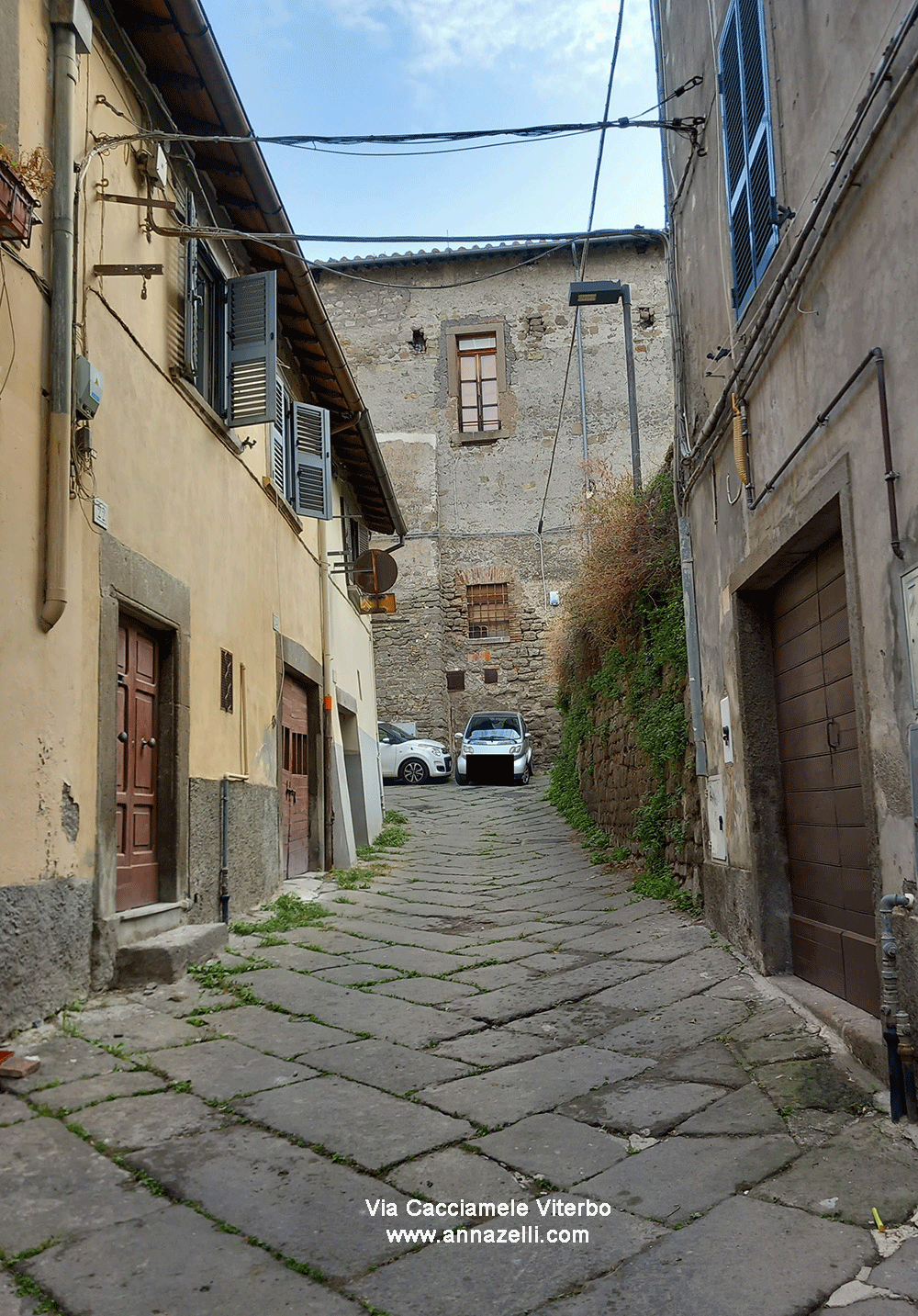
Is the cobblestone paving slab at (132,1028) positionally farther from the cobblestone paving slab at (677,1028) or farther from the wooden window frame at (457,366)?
the wooden window frame at (457,366)

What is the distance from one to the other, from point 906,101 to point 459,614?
18.2m

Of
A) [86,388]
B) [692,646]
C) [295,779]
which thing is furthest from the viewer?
[295,779]

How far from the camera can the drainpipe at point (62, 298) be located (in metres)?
4.12

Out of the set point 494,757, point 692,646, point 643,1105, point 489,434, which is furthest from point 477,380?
point 643,1105

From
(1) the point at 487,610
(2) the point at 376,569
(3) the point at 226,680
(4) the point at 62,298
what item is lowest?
(3) the point at 226,680

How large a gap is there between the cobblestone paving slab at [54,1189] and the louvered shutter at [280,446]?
237 inches

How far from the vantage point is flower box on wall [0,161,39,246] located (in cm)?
360

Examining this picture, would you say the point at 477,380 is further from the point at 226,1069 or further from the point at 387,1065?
the point at 226,1069

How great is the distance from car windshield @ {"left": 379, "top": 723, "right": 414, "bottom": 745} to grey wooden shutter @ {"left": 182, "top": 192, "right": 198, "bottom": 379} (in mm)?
12302

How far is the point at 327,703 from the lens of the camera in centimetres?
1004

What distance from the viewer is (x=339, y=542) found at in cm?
1190

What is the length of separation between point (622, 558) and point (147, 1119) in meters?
5.93

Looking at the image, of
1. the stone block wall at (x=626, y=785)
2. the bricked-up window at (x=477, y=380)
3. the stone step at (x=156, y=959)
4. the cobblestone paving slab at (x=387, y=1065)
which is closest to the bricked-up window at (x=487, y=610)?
the bricked-up window at (x=477, y=380)

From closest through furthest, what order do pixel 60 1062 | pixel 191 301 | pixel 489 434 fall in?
pixel 60 1062
pixel 191 301
pixel 489 434
